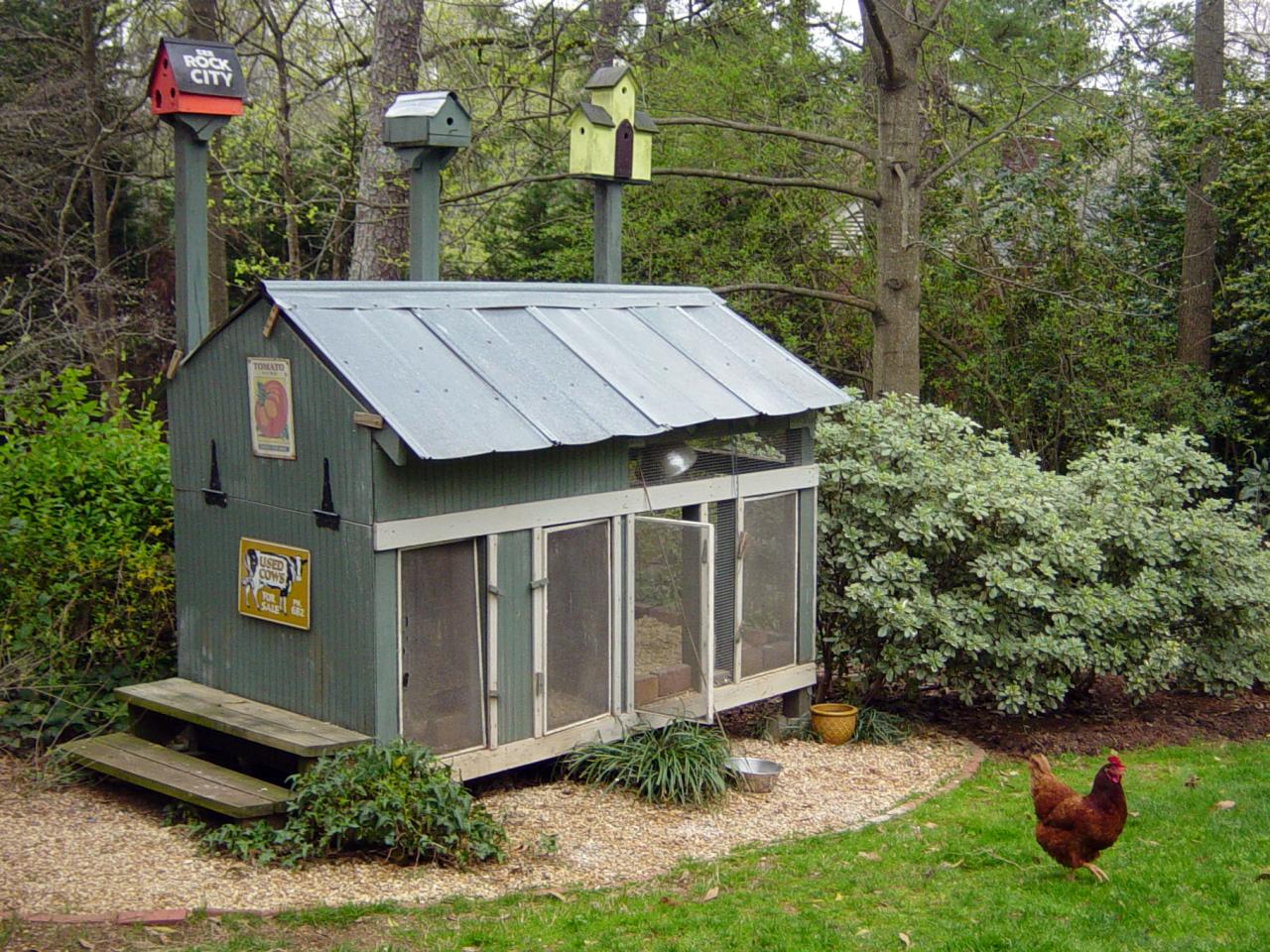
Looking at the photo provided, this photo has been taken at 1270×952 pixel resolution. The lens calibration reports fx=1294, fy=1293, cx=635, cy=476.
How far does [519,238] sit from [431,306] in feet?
36.1

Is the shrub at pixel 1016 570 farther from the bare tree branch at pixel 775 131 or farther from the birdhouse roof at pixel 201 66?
the birdhouse roof at pixel 201 66

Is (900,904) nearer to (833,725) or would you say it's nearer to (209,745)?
(833,725)

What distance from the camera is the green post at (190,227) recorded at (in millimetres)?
7688

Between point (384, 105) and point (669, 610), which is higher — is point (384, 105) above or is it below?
above

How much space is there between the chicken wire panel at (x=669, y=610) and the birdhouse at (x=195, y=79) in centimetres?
357

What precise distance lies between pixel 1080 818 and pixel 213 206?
13.6m

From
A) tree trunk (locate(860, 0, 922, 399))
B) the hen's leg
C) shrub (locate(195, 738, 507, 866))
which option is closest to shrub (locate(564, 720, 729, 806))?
shrub (locate(195, 738, 507, 866))

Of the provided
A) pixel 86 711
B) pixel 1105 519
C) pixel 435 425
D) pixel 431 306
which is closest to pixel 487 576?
pixel 435 425

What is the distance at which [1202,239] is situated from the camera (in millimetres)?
15781

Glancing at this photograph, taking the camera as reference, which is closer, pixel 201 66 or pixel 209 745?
pixel 209 745

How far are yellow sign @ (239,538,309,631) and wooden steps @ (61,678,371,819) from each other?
0.52 metres

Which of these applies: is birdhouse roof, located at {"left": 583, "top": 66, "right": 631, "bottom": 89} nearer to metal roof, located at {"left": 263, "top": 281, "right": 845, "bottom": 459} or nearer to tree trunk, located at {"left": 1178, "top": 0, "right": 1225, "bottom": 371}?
metal roof, located at {"left": 263, "top": 281, "right": 845, "bottom": 459}

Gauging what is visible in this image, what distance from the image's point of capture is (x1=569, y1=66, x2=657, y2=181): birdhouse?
910 cm

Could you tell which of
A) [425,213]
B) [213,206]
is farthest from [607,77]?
[213,206]
